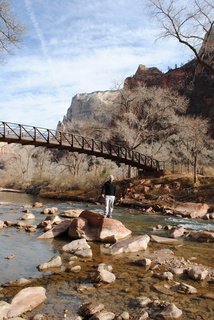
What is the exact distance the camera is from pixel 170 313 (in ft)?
12.5

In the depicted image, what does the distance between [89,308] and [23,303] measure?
0.94 metres

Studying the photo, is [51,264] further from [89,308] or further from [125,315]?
[125,315]

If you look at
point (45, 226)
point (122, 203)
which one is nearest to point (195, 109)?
point (122, 203)

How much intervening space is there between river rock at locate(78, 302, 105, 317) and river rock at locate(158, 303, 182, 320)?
0.82 metres

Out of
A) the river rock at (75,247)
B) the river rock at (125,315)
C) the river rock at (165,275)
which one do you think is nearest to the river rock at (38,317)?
the river rock at (125,315)

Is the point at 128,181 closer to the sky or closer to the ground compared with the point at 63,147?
closer to the ground

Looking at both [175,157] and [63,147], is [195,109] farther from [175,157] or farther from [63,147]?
[63,147]

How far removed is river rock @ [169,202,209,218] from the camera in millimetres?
15297

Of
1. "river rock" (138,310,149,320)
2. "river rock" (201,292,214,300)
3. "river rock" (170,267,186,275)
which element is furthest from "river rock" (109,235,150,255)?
"river rock" (138,310,149,320)

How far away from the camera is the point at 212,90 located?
53.4m

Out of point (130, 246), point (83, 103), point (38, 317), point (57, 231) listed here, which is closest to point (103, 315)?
point (38, 317)

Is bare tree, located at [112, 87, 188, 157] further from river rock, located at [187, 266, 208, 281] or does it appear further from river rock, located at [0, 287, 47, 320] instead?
river rock, located at [0, 287, 47, 320]

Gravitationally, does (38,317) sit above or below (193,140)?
below

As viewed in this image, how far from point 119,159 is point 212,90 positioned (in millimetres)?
36590
